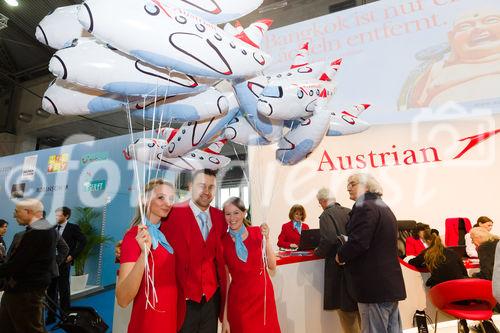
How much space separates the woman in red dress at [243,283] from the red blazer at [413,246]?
2478 mm

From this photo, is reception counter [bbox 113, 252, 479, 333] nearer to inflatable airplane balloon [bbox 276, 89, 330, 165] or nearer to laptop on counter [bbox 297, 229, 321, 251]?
laptop on counter [bbox 297, 229, 321, 251]

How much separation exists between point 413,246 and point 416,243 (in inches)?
1.8

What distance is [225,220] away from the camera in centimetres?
162

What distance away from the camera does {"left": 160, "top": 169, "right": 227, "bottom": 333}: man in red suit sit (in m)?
1.37

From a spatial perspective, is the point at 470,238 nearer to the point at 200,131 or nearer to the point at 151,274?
the point at 200,131

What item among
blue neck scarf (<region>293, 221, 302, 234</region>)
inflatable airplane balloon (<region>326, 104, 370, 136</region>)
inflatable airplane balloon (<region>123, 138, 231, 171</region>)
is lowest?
blue neck scarf (<region>293, 221, 302, 234</region>)

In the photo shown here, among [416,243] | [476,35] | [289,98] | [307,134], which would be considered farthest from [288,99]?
[476,35]

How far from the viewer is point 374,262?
1.87 metres

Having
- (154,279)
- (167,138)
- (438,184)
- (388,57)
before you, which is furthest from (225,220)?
(438,184)

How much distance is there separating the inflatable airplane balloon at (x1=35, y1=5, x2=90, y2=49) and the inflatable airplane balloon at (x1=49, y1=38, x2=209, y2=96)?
14 centimetres

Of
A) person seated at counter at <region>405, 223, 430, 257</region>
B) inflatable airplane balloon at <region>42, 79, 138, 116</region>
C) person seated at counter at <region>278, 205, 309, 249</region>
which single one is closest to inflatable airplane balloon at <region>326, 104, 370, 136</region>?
inflatable airplane balloon at <region>42, 79, 138, 116</region>

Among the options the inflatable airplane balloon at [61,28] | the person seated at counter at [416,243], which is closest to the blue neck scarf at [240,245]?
the inflatable airplane balloon at [61,28]

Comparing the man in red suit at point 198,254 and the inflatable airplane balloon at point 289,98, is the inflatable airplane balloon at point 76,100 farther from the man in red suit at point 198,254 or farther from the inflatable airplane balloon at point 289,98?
the inflatable airplane balloon at point 289,98

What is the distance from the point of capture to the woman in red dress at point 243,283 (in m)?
1.53
